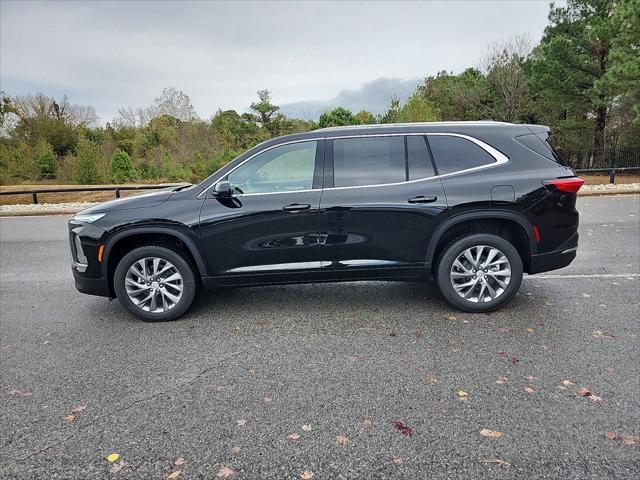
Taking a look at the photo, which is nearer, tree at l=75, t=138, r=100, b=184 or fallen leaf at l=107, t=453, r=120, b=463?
fallen leaf at l=107, t=453, r=120, b=463

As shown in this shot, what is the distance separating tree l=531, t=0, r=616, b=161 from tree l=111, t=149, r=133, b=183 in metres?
24.0

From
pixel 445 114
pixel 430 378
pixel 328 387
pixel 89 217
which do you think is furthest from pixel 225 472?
pixel 445 114

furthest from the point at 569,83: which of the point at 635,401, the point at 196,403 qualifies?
the point at 196,403

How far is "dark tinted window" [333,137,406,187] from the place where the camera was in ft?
14.6

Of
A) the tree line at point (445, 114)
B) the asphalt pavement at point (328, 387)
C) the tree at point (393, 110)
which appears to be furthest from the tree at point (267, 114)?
the asphalt pavement at point (328, 387)

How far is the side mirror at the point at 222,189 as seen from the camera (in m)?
4.34

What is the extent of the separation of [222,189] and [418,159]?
2.01 meters

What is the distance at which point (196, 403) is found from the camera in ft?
10.1

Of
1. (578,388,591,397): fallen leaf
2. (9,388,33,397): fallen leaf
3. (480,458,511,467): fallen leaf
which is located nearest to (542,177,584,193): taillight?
(578,388,591,397): fallen leaf

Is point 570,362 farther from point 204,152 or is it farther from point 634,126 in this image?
point 204,152

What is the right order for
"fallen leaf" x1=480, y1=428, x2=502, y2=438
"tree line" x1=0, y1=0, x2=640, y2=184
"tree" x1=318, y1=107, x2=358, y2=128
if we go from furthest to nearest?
"tree" x1=318, y1=107, x2=358, y2=128 → "tree line" x1=0, y1=0, x2=640, y2=184 → "fallen leaf" x1=480, y1=428, x2=502, y2=438

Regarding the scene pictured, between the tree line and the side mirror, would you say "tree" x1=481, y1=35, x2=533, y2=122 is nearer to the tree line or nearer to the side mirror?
the tree line

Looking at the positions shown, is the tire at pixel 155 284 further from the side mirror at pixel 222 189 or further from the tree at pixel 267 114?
the tree at pixel 267 114

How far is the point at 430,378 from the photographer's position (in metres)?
3.31
